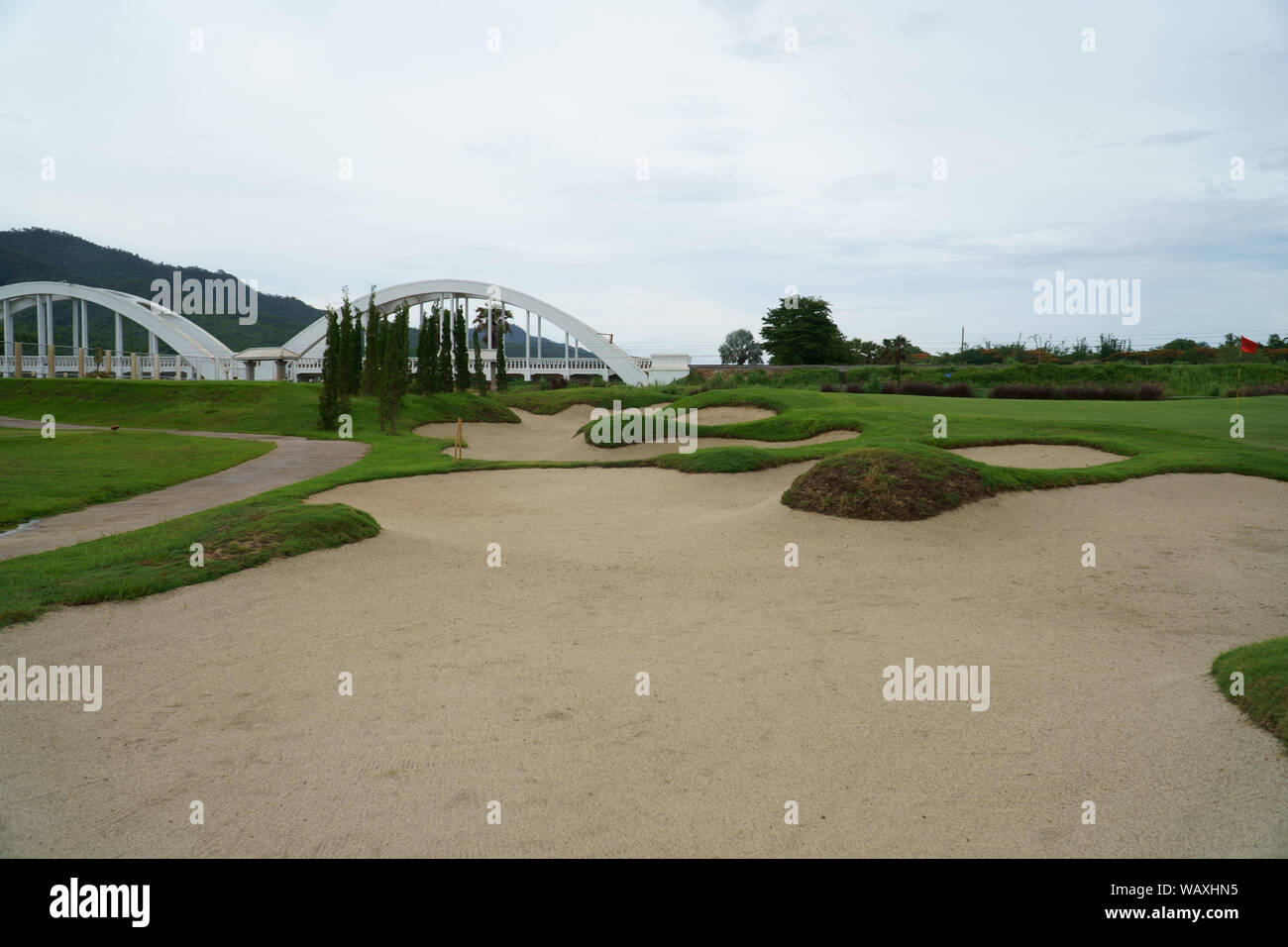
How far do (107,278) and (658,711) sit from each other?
174m

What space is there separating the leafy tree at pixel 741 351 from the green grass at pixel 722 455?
54.9 m

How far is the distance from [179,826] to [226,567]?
17.9 feet

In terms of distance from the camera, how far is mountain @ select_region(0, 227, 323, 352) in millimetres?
112312

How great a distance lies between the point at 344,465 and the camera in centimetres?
1988

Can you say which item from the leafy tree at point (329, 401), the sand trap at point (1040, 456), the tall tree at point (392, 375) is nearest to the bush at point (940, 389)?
the sand trap at point (1040, 456)

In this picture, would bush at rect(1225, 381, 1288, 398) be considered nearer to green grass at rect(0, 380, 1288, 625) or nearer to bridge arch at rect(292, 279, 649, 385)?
green grass at rect(0, 380, 1288, 625)

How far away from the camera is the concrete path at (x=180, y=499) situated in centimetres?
1105

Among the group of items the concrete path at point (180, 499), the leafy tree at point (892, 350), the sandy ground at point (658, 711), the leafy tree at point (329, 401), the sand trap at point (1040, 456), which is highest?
the leafy tree at point (892, 350)

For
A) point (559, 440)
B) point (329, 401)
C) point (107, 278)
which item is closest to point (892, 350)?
point (559, 440)

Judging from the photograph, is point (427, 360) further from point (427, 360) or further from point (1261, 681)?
point (1261, 681)

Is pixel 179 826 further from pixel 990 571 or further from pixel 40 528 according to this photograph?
pixel 40 528

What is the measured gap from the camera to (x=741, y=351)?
296ft

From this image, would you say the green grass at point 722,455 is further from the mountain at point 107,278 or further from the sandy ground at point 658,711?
the mountain at point 107,278

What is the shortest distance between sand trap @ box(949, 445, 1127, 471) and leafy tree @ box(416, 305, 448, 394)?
104 ft
